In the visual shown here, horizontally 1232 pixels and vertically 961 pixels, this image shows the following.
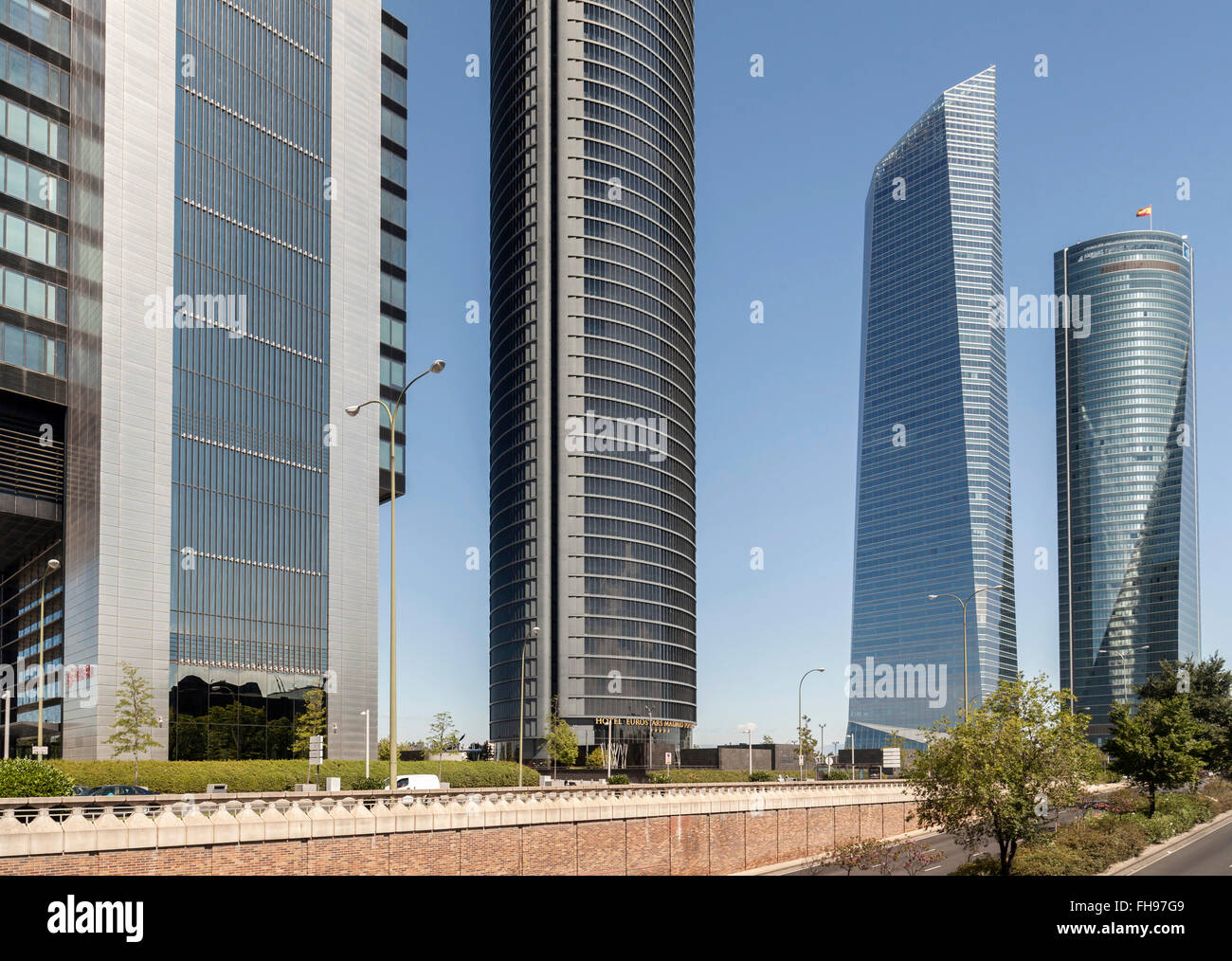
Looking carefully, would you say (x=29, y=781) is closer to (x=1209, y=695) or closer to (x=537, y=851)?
(x=537, y=851)

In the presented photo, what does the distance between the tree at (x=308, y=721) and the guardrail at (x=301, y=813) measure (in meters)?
31.0

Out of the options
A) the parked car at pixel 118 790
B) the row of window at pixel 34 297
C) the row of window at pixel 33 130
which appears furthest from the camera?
the row of window at pixel 33 130

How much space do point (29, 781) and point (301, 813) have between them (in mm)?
11116

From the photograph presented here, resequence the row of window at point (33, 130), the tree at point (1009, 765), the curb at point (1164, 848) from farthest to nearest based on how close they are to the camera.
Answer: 1. the row of window at point (33, 130)
2. the curb at point (1164, 848)
3. the tree at point (1009, 765)

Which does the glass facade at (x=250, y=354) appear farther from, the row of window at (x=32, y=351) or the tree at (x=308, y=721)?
the row of window at (x=32, y=351)

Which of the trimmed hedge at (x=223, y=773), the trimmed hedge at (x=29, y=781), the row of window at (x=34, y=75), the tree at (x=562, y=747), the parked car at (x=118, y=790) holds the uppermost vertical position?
the row of window at (x=34, y=75)

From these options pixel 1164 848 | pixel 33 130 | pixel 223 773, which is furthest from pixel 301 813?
pixel 33 130

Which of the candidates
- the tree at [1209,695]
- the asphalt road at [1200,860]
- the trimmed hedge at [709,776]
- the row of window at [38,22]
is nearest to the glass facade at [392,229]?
the row of window at [38,22]

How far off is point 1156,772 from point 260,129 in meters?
73.9

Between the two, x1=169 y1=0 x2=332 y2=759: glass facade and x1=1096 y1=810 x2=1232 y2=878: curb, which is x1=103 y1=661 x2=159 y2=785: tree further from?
x1=1096 y1=810 x2=1232 y2=878: curb

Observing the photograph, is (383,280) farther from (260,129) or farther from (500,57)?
(500,57)

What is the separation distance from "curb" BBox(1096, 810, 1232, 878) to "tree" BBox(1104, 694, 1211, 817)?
106 inches

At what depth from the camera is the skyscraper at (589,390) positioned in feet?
574

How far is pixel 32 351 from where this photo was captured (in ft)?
236
